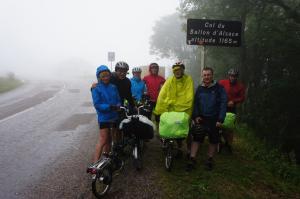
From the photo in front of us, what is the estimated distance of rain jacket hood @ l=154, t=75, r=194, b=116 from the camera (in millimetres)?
6758

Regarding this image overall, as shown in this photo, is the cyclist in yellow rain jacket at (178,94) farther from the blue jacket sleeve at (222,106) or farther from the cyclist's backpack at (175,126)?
the blue jacket sleeve at (222,106)

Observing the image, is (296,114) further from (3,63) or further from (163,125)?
(3,63)

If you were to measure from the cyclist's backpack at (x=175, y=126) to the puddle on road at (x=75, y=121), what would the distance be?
5.73m

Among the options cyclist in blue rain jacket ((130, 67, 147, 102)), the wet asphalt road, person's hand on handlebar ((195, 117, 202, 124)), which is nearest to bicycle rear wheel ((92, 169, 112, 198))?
the wet asphalt road

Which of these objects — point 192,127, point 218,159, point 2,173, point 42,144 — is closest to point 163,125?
point 192,127

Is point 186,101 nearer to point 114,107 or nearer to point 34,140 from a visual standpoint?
point 114,107

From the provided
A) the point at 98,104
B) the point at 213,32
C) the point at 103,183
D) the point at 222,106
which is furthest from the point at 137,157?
the point at 213,32

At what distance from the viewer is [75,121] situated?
12.9 meters

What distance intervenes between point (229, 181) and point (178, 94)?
199cm

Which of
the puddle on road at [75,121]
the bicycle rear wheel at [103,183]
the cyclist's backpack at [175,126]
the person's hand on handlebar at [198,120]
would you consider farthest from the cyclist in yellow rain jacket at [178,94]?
the puddle on road at [75,121]

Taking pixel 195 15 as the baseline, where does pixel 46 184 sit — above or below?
below

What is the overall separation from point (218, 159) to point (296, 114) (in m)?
6.28

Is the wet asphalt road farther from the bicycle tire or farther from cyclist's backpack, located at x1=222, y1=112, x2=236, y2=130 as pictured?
cyclist's backpack, located at x1=222, y1=112, x2=236, y2=130

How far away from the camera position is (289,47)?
12.5 metres
